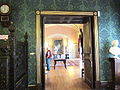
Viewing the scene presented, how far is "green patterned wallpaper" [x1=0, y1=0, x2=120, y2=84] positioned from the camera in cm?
496

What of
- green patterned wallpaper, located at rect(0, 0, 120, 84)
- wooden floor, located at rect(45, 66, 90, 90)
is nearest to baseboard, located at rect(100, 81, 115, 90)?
green patterned wallpaper, located at rect(0, 0, 120, 84)

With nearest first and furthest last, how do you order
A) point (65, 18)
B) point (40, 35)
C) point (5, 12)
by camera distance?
point (5, 12) → point (40, 35) → point (65, 18)

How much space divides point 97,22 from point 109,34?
53 centimetres

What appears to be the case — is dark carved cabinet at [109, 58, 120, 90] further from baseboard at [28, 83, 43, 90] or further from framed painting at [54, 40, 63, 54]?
framed painting at [54, 40, 63, 54]

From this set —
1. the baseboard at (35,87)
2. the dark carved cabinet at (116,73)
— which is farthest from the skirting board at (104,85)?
the baseboard at (35,87)

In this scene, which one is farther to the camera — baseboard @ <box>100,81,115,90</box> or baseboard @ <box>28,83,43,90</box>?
baseboard @ <box>100,81,115,90</box>

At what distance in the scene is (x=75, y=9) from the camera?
5.15 metres

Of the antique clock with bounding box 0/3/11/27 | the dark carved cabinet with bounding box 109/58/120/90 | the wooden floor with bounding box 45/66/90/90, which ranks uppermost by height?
the antique clock with bounding box 0/3/11/27

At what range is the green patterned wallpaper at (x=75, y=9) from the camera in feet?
16.3

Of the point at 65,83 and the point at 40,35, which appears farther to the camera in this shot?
the point at 65,83

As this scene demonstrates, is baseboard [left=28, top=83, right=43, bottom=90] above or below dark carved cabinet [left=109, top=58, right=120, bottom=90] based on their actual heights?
below

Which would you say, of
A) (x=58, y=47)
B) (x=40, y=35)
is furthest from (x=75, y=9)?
(x=58, y=47)

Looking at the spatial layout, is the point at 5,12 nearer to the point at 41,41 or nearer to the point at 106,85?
the point at 41,41

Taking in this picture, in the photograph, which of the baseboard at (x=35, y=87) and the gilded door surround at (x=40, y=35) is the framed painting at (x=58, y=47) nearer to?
the gilded door surround at (x=40, y=35)
